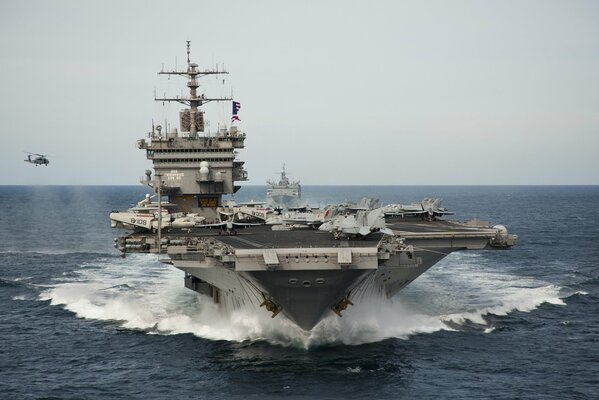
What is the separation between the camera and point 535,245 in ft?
195

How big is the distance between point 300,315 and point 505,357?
737cm

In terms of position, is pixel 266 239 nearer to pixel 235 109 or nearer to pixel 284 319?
pixel 284 319

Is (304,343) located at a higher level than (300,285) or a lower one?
lower

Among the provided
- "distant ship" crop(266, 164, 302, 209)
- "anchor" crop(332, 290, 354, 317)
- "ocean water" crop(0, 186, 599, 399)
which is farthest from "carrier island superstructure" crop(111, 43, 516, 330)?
"distant ship" crop(266, 164, 302, 209)

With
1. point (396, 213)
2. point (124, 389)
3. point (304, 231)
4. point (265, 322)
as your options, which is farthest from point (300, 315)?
point (396, 213)

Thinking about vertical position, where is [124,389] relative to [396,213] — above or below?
below

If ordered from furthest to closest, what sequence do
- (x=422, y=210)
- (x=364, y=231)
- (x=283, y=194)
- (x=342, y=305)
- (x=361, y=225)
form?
(x=283, y=194) → (x=422, y=210) → (x=361, y=225) → (x=364, y=231) → (x=342, y=305)

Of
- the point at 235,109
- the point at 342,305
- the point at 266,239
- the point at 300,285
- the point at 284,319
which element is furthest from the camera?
the point at 235,109

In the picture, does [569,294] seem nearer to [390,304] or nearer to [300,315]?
[390,304]

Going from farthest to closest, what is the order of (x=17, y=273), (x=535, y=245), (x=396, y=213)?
1. (x=535, y=245)
2. (x=17, y=273)
3. (x=396, y=213)

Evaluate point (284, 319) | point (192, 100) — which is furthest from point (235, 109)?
point (284, 319)

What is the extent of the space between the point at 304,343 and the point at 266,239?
5.81m

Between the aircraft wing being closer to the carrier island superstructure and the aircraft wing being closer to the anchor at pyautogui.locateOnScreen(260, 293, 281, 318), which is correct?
the carrier island superstructure

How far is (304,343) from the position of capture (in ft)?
84.0
